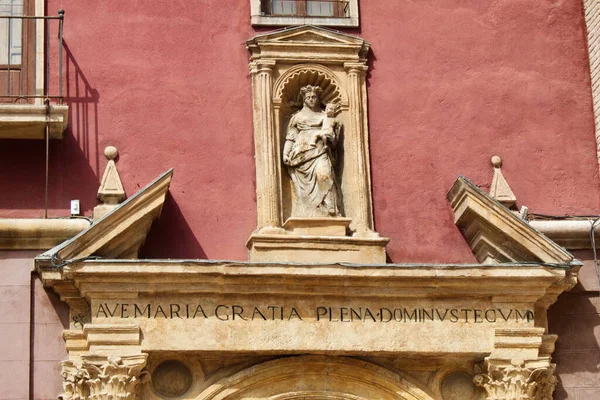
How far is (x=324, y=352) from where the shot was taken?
15602 mm

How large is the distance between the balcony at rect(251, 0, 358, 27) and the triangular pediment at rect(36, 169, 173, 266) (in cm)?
210

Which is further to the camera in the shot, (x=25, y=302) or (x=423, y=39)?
(x=423, y=39)

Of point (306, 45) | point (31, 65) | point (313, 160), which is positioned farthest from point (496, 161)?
point (31, 65)

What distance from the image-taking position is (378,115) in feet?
55.5

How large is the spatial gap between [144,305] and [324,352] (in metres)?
1.73

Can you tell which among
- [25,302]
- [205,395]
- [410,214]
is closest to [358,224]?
[410,214]

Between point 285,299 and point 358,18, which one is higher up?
point 358,18

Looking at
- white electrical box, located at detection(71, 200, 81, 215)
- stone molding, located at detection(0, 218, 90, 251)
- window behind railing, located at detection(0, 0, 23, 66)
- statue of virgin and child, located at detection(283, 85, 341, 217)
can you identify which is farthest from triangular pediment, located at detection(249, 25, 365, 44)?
stone molding, located at detection(0, 218, 90, 251)

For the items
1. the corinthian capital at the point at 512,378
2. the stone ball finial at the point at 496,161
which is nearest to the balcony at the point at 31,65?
the stone ball finial at the point at 496,161

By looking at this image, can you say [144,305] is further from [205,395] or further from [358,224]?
[358,224]

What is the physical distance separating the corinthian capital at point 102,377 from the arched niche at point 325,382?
0.99m

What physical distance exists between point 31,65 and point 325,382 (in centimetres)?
427

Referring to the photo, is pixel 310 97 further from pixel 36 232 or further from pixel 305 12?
pixel 36 232

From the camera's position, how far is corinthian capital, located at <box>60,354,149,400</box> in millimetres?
15148
